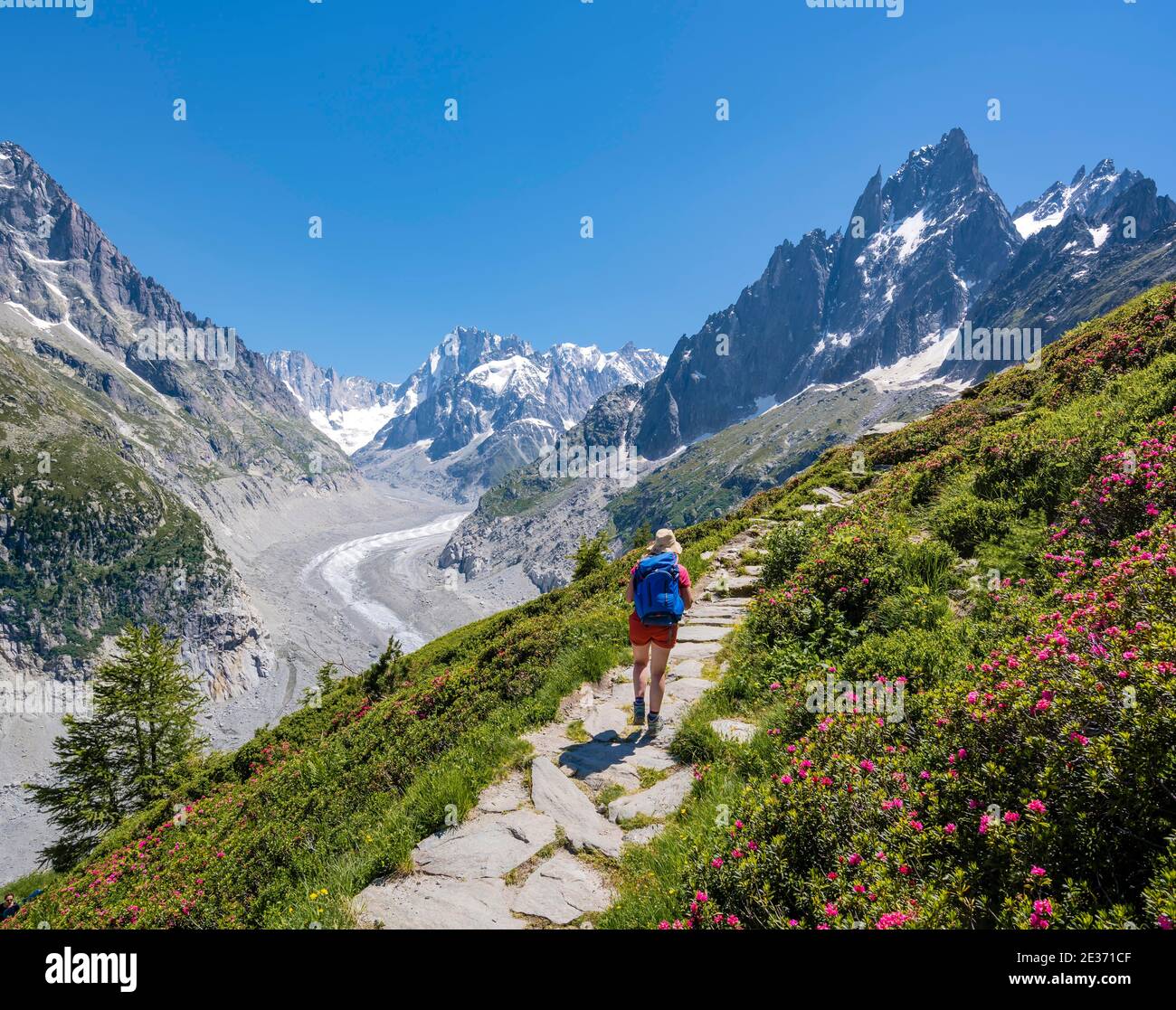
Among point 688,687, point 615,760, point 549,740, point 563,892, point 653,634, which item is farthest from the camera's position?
point 688,687

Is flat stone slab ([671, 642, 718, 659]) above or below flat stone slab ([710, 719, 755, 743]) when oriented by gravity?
above

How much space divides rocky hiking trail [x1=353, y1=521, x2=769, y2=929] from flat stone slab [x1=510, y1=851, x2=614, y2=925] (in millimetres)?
11

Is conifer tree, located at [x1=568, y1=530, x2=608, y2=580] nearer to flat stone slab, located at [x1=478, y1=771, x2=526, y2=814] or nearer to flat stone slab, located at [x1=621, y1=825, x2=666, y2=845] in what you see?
flat stone slab, located at [x1=478, y1=771, x2=526, y2=814]

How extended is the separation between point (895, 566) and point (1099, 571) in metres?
3.26

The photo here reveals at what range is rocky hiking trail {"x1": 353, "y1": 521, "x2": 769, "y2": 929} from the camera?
537 cm

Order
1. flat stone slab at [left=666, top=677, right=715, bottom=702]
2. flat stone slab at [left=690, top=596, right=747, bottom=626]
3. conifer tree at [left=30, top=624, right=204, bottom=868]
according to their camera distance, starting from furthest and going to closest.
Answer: conifer tree at [left=30, top=624, right=204, bottom=868] → flat stone slab at [left=690, top=596, right=747, bottom=626] → flat stone slab at [left=666, top=677, right=715, bottom=702]

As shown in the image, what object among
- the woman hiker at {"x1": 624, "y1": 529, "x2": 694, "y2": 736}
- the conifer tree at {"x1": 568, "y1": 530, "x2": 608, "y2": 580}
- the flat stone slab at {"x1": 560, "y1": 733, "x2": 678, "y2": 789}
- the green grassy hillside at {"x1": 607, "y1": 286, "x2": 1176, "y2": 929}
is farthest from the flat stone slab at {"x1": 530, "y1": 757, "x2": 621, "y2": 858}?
the conifer tree at {"x1": 568, "y1": 530, "x2": 608, "y2": 580}

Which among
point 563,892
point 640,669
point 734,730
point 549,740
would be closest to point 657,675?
point 640,669

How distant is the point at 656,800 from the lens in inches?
266

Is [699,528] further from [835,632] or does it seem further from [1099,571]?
[1099,571]

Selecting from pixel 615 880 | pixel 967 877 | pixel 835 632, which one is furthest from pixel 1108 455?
pixel 615 880

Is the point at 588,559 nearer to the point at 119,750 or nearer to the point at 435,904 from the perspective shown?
the point at 435,904

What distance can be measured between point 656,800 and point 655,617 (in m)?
2.60

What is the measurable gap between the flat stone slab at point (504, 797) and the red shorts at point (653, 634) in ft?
8.81
